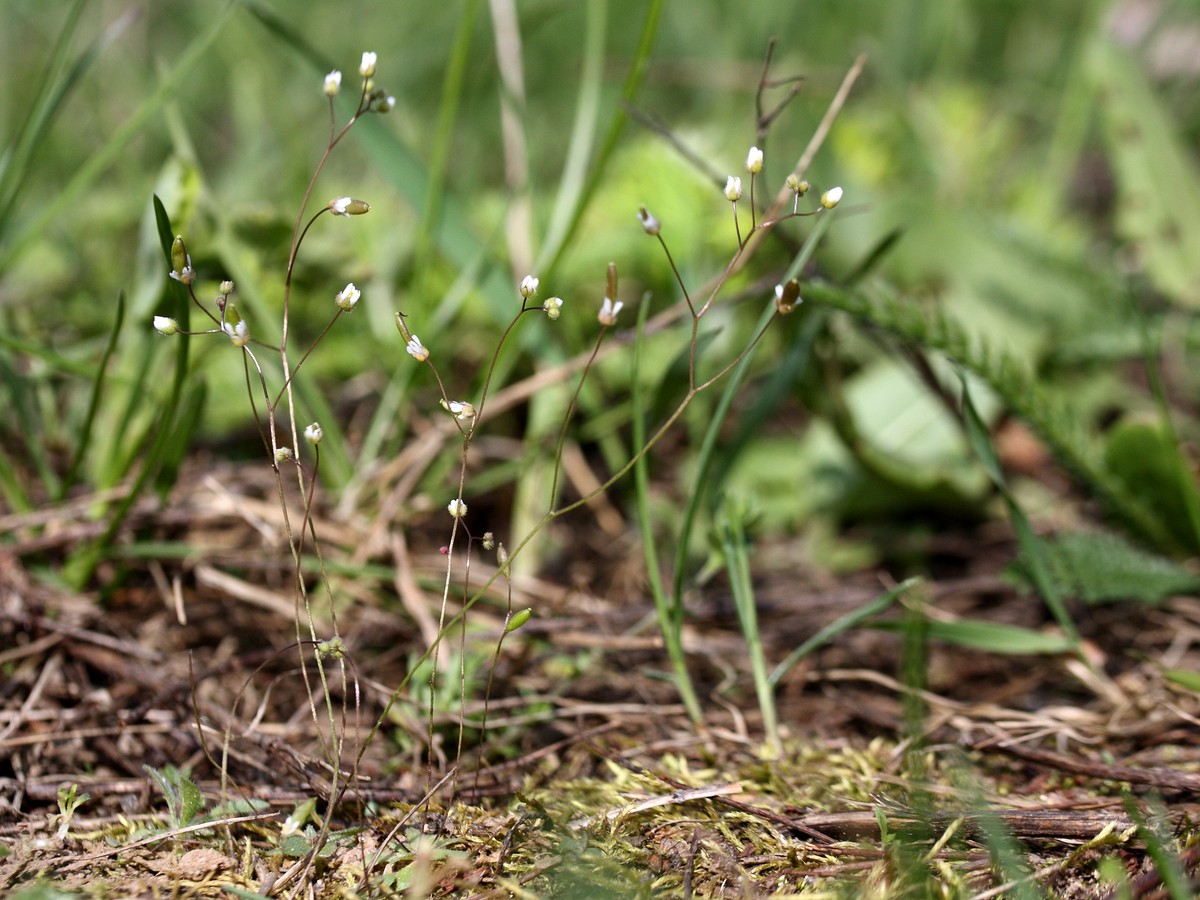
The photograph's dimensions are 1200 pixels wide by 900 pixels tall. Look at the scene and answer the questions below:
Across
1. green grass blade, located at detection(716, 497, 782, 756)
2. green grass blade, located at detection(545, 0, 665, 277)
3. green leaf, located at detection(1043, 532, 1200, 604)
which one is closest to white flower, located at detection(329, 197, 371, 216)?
green grass blade, located at detection(545, 0, 665, 277)

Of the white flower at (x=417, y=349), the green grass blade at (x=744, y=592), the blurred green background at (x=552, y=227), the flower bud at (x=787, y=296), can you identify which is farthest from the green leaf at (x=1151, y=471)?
the white flower at (x=417, y=349)

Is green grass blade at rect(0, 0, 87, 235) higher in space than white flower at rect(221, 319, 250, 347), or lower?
higher

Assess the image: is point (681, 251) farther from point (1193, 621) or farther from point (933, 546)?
point (1193, 621)

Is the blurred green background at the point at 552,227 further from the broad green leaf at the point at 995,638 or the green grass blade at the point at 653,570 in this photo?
the broad green leaf at the point at 995,638

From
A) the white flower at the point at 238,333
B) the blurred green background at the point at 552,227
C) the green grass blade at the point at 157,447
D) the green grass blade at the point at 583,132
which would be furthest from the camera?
the green grass blade at the point at 583,132

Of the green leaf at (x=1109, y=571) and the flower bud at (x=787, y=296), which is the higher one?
the flower bud at (x=787, y=296)

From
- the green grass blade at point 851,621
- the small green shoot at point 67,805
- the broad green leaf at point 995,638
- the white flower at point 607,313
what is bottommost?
the broad green leaf at point 995,638

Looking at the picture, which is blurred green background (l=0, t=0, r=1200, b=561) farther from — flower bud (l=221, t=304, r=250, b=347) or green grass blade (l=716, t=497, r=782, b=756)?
green grass blade (l=716, t=497, r=782, b=756)

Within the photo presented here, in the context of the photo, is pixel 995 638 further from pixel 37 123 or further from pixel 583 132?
pixel 37 123

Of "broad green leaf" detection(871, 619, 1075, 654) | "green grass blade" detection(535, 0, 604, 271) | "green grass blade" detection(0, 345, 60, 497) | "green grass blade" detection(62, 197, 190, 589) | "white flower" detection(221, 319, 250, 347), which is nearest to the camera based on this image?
"white flower" detection(221, 319, 250, 347)

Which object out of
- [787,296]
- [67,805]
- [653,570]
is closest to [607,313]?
[787,296]
